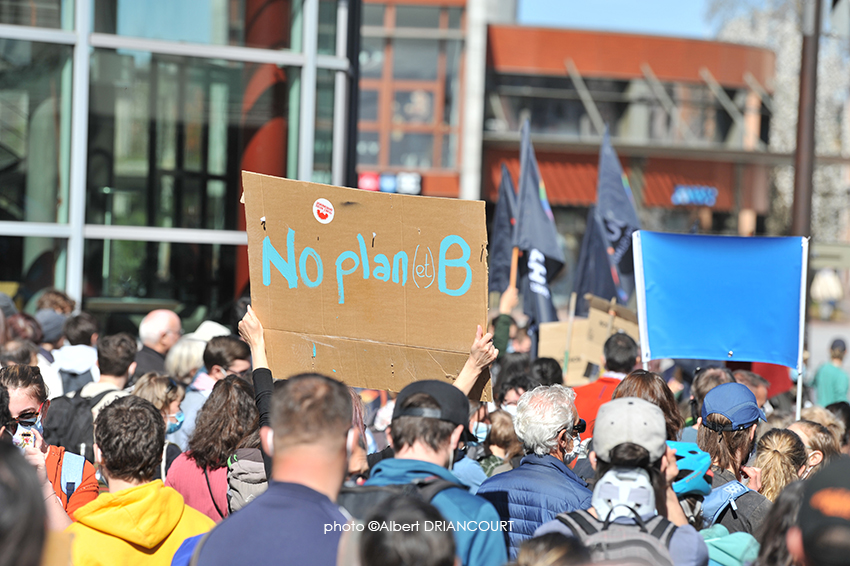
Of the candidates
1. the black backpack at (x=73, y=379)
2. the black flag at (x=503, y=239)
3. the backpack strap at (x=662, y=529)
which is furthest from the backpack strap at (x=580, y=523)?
the black flag at (x=503, y=239)

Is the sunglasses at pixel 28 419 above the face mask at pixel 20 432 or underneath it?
above

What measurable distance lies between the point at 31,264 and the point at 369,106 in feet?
56.7

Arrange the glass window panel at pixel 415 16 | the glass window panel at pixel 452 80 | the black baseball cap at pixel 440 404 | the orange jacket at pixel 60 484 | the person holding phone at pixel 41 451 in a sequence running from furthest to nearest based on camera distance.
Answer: the glass window panel at pixel 452 80
the glass window panel at pixel 415 16
the orange jacket at pixel 60 484
the person holding phone at pixel 41 451
the black baseball cap at pixel 440 404

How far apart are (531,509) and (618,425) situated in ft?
2.34

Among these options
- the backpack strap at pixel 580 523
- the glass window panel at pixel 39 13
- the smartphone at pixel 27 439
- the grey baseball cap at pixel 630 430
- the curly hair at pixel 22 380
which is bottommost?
the smartphone at pixel 27 439

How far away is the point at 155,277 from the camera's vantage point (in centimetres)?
870

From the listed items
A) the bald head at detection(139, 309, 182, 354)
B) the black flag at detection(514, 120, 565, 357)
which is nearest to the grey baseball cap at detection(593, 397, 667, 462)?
the bald head at detection(139, 309, 182, 354)

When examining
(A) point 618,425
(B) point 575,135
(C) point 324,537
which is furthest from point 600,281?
(B) point 575,135

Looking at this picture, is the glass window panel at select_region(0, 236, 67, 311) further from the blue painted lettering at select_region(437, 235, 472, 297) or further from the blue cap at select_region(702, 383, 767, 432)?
the blue cap at select_region(702, 383, 767, 432)

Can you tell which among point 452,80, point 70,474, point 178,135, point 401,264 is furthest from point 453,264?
point 452,80

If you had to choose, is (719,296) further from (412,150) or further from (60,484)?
(412,150)

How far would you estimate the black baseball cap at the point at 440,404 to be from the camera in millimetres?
2623

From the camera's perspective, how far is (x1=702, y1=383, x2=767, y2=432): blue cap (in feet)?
12.5

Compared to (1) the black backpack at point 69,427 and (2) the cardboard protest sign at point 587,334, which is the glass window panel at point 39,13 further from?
(2) the cardboard protest sign at point 587,334
